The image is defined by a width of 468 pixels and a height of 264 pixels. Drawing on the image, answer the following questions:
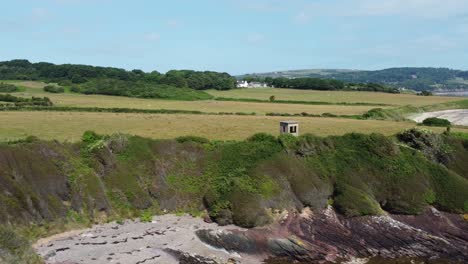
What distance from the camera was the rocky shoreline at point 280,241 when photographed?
A: 108ft

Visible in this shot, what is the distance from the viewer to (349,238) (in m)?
39.2

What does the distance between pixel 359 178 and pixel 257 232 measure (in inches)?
517

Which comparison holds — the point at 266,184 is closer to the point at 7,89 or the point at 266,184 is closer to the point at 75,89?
the point at 7,89

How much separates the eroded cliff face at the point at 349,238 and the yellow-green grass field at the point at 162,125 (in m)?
18.9

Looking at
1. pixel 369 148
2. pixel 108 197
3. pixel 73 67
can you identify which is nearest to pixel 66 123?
pixel 108 197

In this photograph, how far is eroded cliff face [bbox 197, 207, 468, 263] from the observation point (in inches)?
1446

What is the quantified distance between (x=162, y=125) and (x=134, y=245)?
36.5 m

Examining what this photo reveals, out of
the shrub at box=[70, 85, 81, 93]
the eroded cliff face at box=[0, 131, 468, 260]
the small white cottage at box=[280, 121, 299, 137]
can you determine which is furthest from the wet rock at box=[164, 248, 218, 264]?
the shrub at box=[70, 85, 81, 93]

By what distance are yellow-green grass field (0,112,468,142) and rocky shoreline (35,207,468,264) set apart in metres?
19.3

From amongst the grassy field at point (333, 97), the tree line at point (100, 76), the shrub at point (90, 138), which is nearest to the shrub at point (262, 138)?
the shrub at point (90, 138)

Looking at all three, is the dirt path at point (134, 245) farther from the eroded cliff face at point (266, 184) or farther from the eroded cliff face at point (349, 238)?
the eroded cliff face at point (266, 184)

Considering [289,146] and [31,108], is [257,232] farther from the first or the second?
[31,108]

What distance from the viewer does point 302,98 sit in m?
131

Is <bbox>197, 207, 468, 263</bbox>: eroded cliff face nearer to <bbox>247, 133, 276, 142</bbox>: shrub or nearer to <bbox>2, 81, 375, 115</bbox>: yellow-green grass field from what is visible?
<bbox>247, 133, 276, 142</bbox>: shrub
